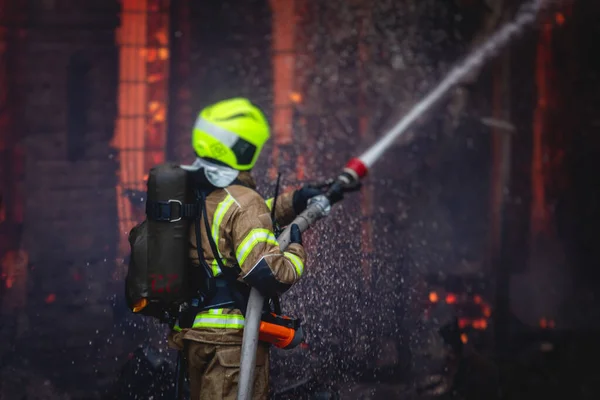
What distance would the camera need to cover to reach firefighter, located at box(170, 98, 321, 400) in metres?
3.11

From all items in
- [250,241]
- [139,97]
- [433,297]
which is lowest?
[433,297]

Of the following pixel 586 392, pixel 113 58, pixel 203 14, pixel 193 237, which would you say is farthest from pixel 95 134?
pixel 586 392

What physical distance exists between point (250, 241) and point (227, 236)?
150mm

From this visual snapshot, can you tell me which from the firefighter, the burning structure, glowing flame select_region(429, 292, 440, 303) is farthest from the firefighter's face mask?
glowing flame select_region(429, 292, 440, 303)

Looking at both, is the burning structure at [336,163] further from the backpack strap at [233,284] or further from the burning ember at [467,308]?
the backpack strap at [233,284]

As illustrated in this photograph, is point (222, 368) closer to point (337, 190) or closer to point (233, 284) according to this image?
point (233, 284)

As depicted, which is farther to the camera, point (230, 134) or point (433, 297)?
point (433, 297)

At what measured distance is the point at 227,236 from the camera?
314 centimetres

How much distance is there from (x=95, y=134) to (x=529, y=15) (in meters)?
3.96

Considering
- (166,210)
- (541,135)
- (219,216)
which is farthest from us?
(541,135)

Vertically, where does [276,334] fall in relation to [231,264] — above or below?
below

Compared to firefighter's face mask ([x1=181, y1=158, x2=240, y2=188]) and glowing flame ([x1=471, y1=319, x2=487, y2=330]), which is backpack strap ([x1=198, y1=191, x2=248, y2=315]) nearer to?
firefighter's face mask ([x1=181, y1=158, x2=240, y2=188])

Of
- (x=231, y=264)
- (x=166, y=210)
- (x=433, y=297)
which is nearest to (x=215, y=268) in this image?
(x=231, y=264)

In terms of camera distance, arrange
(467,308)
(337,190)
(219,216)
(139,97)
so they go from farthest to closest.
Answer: (467,308) → (139,97) → (337,190) → (219,216)
